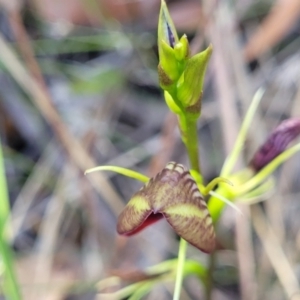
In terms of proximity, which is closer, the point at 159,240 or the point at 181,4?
the point at 159,240

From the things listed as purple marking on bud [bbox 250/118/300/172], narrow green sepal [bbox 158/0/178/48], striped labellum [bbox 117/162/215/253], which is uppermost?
narrow green sepal [bbox 158/0/178/48]

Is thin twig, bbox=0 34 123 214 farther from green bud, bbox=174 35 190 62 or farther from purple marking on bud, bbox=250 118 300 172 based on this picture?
Result: green bud, bbox=174 35 190 62

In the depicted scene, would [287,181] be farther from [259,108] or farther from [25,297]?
[25,297]

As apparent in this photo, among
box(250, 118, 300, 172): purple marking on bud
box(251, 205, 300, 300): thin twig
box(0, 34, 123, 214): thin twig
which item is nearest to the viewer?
box(250, 118, 300, 172): purple marking on bud

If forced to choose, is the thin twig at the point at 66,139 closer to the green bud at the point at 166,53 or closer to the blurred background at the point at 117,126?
the blurred background at the point at 117,126

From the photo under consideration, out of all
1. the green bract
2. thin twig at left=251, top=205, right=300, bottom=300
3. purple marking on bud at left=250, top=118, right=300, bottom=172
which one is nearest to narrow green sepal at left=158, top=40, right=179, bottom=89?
the green bract

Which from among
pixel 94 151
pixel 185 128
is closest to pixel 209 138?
pixel 94 151
